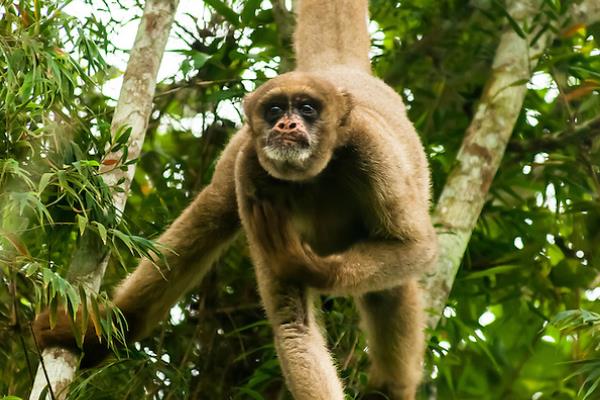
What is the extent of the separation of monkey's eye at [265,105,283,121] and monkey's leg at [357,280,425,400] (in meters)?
1.39

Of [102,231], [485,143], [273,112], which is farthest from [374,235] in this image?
[102,231]

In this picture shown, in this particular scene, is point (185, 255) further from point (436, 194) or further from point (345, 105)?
point (436, 194)

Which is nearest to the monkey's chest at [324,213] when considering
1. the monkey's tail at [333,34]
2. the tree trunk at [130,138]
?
the tree trunk at [130,138]

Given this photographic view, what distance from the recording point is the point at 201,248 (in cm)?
727

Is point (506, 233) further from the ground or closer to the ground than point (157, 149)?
closer to the ground

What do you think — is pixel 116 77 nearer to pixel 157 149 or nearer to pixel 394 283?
pixel 157 149

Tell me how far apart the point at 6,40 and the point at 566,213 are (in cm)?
452

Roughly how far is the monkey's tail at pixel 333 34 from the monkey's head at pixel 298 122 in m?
1.30

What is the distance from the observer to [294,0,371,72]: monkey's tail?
800 cm

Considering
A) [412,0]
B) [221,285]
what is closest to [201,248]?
[221,285]

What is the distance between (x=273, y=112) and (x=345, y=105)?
429 millimetres

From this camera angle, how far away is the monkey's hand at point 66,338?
6.21 metres

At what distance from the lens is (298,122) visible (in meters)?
6.61

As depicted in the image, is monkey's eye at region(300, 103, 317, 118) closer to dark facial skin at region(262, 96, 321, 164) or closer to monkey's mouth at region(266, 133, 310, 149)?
dark facial skin at region(262, 96, 321, 164)
